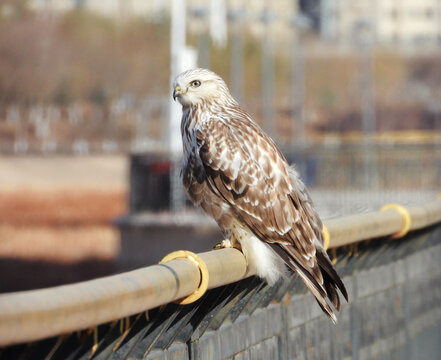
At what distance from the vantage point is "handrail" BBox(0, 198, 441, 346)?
2328mm

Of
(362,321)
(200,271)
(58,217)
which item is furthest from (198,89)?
(58,217)

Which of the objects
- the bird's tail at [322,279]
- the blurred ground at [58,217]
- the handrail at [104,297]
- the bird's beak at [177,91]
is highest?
the bird's beak at [177,91]

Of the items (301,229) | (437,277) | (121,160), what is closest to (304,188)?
(301,229)

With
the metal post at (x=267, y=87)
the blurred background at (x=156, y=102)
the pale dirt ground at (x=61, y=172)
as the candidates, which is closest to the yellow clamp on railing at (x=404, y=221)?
the blurred background at (x=156, y=102)

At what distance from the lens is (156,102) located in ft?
243

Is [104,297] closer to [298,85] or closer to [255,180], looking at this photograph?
[255,180]

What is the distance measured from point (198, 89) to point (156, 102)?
6867 centimetres

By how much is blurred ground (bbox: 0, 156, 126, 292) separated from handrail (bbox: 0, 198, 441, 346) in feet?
63.1

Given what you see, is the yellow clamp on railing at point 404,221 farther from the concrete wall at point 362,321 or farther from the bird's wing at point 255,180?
the bird's wing at point 255,180

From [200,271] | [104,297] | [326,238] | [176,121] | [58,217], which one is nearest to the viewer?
[104,297]

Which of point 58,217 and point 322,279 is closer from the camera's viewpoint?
point 322,279

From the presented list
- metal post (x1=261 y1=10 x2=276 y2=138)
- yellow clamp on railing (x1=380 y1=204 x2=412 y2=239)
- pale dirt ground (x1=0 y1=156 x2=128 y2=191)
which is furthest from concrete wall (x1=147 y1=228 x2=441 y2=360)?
pale dirt ground (x1=0 y1=156 x2=128 y2=191)

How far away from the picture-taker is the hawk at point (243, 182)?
4.58 meters

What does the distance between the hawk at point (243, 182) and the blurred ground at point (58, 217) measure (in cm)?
1731
